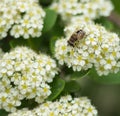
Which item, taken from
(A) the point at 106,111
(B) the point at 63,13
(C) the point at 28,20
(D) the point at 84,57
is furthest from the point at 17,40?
(A) the point at 106,111

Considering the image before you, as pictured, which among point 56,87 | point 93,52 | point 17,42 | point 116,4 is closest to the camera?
point 93,52

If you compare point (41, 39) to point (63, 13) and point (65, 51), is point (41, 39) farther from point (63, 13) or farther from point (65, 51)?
point (65, 51)

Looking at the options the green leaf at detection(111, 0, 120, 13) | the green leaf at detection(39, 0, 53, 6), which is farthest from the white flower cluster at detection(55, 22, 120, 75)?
the green leaf at detection(39, 0, 53, 6)

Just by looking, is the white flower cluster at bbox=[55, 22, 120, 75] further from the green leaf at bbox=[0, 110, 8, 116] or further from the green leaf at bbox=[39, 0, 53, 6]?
the green leaf at bbox=[39, 0, 53, 6]

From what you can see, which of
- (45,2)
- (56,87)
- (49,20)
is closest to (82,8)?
(49,20)

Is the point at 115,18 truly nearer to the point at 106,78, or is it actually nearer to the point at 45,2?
the point at 45,2

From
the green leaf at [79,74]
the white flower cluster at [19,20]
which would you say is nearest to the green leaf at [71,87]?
the green leaf at [79,74]
